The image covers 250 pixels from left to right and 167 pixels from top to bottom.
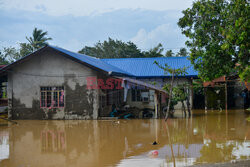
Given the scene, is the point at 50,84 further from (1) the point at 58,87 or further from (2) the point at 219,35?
(2) the point at 219,35

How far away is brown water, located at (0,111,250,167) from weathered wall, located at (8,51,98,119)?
3.24m

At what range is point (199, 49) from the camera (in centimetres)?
1162

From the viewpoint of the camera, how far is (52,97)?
1677 cm

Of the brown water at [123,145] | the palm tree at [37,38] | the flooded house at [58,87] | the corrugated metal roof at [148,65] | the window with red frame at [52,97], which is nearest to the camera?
the brown water at [123,145]

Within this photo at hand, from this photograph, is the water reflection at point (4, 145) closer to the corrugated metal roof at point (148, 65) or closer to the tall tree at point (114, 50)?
the corrugated metal roof at point (148, 65)

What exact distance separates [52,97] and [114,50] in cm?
2535

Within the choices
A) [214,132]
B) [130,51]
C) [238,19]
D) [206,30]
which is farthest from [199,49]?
[130,51]

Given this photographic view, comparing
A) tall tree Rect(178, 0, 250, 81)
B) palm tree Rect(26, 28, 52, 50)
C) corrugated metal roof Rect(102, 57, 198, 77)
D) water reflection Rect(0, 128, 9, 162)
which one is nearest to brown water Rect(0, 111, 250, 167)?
water reflection Rect(0, 128, 9, 162)

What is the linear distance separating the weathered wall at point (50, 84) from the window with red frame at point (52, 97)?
250 millimetres

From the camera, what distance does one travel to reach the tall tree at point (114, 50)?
38306 mm

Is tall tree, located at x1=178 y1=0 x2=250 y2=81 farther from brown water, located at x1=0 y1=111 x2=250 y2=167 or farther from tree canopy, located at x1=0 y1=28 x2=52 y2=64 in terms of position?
tree canopy, located at x1=0 y1=28 x2=52 y2=64

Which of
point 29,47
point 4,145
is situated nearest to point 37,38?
point 29,47

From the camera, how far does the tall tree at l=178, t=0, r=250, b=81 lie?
9.80 metres

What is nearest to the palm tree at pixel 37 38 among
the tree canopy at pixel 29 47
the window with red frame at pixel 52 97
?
the tree canopy at pixel 29 47
